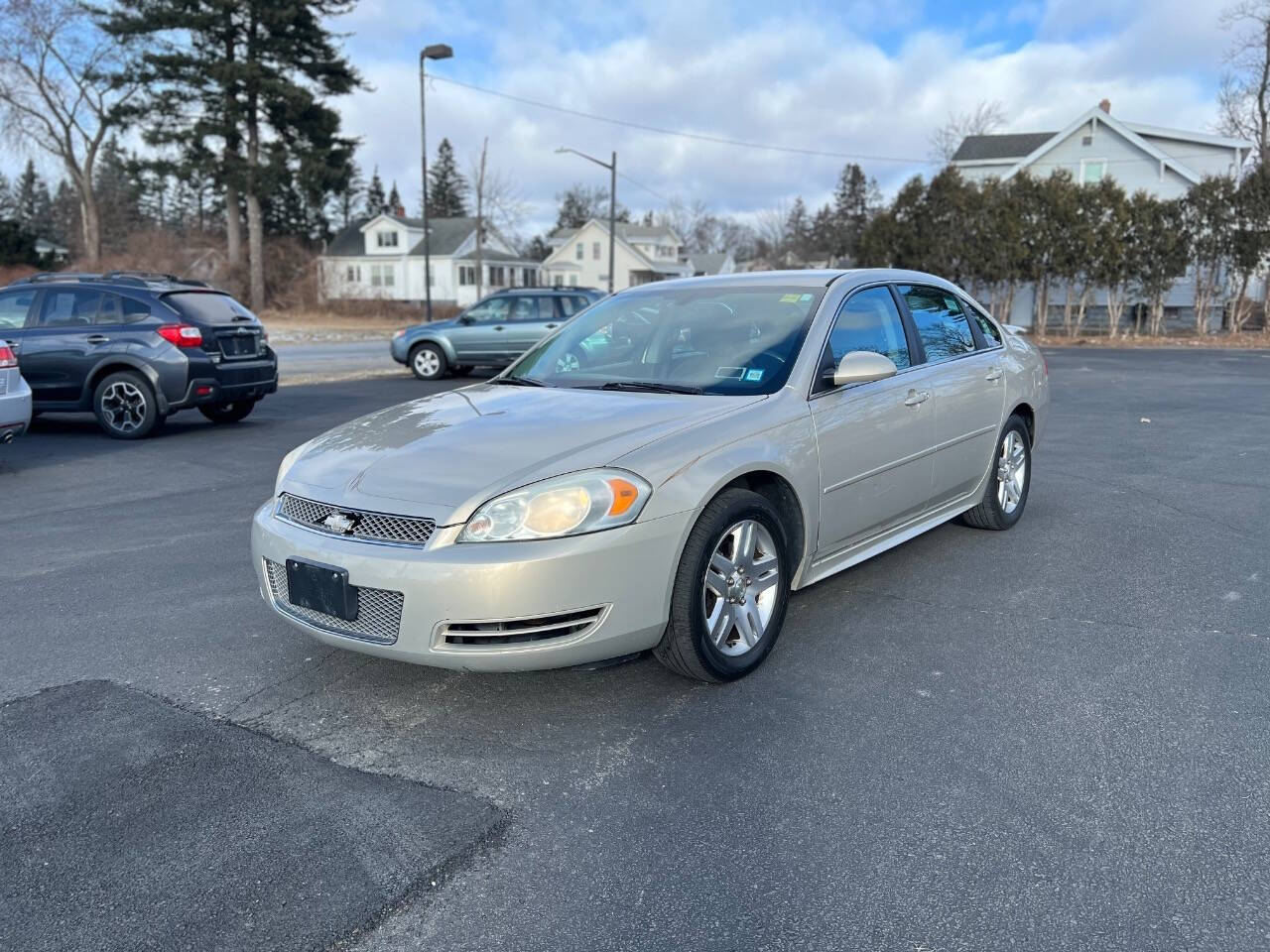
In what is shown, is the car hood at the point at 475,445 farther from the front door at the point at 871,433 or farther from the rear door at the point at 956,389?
the rear door at the point at 956,389

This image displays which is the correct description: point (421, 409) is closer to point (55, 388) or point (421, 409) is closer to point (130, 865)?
point (130, 865)

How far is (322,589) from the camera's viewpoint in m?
3.55

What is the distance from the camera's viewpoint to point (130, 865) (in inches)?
107

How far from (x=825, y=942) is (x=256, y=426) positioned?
10.7 metres

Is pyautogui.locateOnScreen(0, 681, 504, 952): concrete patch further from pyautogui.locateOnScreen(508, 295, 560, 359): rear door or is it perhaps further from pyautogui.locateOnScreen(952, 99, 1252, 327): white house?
pyautogui.locateOnScreen(952, 99, 1252, 327): white house

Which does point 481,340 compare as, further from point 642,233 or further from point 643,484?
point 642,233

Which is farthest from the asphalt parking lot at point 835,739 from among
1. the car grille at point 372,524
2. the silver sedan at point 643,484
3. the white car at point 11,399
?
the white car at point 11,399

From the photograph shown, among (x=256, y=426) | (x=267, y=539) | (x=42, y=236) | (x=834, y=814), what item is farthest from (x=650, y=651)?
(x=42, y=236)

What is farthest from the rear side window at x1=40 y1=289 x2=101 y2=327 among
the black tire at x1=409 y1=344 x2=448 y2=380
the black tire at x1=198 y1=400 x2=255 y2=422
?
the black tire at x1=409 y1=344 x2=448 y2=380

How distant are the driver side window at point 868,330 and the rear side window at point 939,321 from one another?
0.23 metres

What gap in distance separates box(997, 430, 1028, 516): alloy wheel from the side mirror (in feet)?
6.82

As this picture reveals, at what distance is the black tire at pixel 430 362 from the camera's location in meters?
18.2

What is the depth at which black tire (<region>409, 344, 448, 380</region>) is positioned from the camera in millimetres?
18250

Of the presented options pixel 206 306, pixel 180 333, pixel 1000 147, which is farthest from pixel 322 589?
pixel 1000 147
